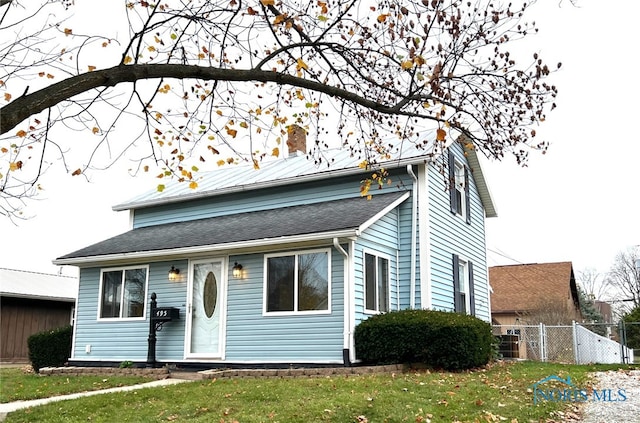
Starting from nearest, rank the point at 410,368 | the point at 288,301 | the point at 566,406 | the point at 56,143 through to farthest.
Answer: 1. the point at 56,143
2. the point at 566,406
3. the point at 410,368
4. the point at 288,301

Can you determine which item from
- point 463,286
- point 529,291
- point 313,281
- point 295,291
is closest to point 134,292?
point 295,291

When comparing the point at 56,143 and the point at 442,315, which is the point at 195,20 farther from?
the point at 442,315

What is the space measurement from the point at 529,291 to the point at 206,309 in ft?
67.5

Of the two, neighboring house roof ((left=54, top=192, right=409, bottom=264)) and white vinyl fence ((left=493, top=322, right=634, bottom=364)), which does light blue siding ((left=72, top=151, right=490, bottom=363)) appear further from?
white vinyl fence ((left=493, top=322, right=634, bottom=364))

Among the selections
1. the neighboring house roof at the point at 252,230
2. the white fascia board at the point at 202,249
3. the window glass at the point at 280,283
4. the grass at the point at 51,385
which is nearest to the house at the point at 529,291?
the neighboring house roof at the point at 252,230

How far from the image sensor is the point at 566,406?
24.3ft

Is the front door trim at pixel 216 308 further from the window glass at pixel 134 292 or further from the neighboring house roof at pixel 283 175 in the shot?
the neighboring house roof at pixel 283 175

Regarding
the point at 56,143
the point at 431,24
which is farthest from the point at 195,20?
the point at 431,24

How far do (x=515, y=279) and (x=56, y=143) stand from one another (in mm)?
28095

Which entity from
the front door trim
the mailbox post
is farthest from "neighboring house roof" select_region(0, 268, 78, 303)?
the front door trim

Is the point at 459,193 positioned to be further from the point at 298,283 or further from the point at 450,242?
the point at 298,283

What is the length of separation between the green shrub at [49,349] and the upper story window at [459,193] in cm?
1041

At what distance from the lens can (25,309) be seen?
23.6 m

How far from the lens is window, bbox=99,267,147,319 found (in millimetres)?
14266
